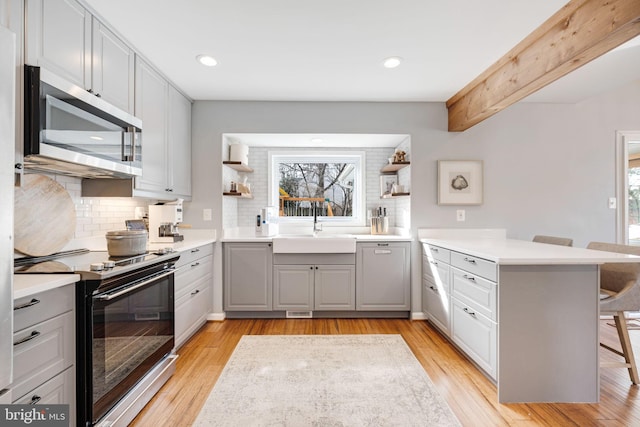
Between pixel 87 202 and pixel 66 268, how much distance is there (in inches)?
39.4

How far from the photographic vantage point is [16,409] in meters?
1.08

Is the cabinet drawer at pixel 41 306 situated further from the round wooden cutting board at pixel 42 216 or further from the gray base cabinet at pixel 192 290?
the gray base cabinet at pixel 192 290

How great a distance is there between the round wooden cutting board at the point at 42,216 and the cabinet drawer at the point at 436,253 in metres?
2.85

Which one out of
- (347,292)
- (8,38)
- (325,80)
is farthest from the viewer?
(347,292)

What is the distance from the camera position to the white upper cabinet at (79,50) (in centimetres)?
145

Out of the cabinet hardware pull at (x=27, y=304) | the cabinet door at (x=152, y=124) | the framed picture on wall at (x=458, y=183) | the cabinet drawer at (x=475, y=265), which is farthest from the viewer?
the framed picture on wall at (x=458, y=183)

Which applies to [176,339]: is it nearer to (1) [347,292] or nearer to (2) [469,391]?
(1) [347,292]

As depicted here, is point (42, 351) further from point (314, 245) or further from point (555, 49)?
point (555, 49)

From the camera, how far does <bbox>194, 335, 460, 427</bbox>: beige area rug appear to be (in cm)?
166

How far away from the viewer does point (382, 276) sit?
3.20 metres

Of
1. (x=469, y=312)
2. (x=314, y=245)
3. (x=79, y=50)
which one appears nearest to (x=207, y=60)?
(x=79, y=50)

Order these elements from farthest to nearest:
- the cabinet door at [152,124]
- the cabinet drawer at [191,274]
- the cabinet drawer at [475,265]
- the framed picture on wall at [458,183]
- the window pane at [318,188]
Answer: the window pane at [318,188] < the framed picture on wall at [458,183] < the cabinet drawer at [191,274] < the cabinet door at [152,124] < the cabinet drawer at [475,265]

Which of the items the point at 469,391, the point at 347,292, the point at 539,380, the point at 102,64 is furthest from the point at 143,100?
the point at 539,380

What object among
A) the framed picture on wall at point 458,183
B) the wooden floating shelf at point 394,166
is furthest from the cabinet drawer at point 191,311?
the framed picture on wall at point 458,183
